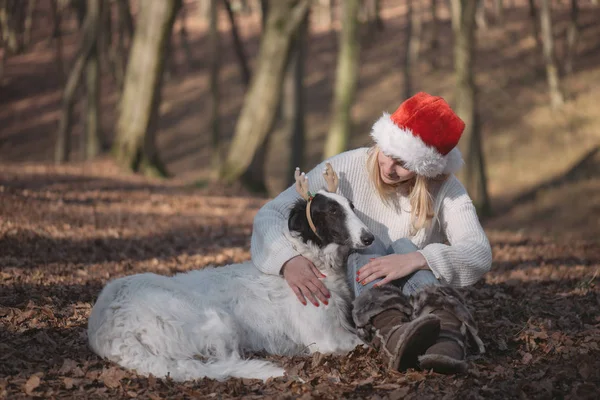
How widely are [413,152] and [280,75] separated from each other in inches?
417

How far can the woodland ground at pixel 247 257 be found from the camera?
14.4 feet

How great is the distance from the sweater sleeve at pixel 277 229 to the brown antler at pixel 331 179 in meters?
0.19

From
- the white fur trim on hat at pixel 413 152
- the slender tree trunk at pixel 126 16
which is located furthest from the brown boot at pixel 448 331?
the slender tree trunk at pixel 126 16

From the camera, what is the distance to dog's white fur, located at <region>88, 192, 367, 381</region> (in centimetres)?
465

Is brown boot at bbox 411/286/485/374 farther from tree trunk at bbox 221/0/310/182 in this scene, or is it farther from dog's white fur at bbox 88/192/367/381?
tree trunk at bbox 221/0/310/182

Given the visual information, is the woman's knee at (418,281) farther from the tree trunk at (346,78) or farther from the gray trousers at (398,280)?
the tree trunk at (346,78)

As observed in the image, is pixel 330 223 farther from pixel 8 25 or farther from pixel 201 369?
pixel 8 25

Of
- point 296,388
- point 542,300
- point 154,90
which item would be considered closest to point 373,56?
point 154,90

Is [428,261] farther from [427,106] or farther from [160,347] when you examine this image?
[160,347]

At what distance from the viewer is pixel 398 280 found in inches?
202

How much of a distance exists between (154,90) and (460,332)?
12996 millimetres

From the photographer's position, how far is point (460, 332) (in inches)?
182

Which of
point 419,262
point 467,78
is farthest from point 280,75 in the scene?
point 419,262

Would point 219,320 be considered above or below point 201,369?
above
